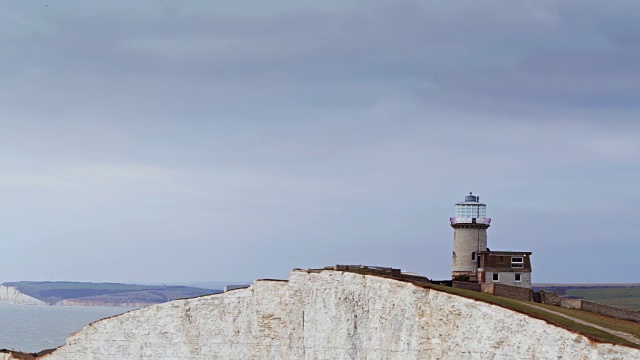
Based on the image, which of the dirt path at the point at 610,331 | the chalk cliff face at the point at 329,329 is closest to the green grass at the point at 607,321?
the dirt path at the point at 610,331

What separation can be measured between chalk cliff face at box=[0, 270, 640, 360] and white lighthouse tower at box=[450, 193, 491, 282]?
56.0 ft

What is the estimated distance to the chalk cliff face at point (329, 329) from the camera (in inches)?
1532

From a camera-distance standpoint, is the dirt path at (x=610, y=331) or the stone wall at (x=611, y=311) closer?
the dirt path at (x=610, y=331)

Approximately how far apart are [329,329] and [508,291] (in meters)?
12.6

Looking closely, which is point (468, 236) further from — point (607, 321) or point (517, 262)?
point (607, 321)

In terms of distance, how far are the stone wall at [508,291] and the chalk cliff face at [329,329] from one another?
10897 millimetres

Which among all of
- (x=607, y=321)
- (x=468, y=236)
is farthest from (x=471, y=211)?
(x=607, y=321)

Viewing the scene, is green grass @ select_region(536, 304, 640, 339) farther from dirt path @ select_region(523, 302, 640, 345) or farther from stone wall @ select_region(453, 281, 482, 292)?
stone wall @ select_region(453, 281, 482, 292)

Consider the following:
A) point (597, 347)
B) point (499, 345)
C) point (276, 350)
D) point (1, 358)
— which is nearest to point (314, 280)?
point (276, 350)

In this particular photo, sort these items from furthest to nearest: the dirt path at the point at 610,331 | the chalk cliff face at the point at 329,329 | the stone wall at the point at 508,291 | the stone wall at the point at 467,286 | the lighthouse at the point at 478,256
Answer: the lighthouse at the point at 478,256
the stone wall at the point at 467,286
the stone wall at the point at 508,291
the dirt path at the point at 610,331
the chalk cliff face at the point at 329,329

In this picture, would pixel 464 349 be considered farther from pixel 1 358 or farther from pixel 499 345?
pixel 1 358

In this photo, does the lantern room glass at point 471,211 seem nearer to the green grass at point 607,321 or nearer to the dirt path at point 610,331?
the green grass at point 607,321

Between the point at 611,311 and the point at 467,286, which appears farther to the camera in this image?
the point at 467,286

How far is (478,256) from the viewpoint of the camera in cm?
6106
